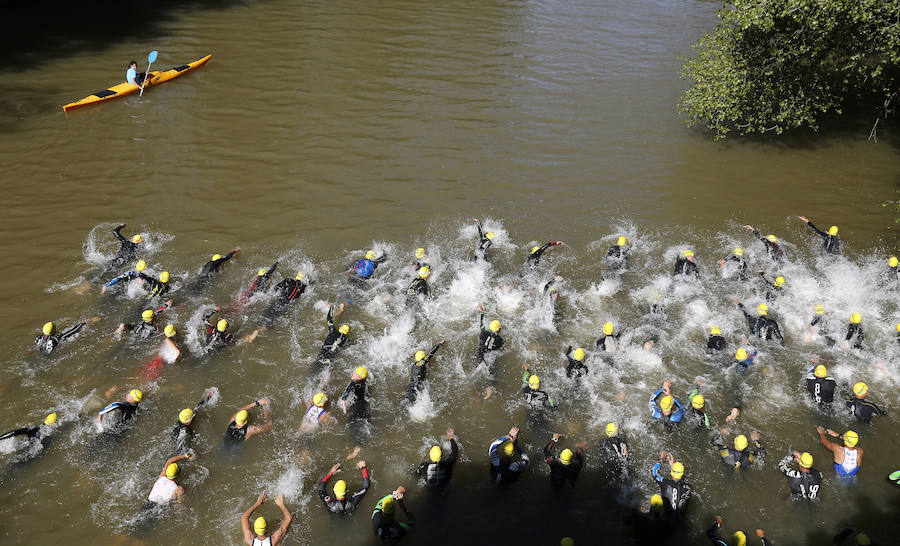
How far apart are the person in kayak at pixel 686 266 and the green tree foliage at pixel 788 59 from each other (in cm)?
768

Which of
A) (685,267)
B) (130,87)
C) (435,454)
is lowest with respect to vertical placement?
(435,454)

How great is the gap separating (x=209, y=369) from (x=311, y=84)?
52.7ft

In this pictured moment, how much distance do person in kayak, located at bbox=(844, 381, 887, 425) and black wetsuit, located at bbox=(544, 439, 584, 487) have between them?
6175 mm

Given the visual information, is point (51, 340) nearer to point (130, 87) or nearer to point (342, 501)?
point (342, 501)

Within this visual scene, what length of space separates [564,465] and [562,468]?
8 cm

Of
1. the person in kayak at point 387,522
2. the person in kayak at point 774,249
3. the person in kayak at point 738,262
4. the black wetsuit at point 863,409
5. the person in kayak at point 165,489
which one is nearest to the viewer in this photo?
the person in kayak at point 387,522

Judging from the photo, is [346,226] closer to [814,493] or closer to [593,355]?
[593,355]

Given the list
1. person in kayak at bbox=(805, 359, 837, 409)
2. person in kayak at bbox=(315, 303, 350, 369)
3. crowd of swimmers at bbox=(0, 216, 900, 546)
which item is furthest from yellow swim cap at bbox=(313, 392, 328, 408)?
person in kayak at bbox=(805, 359, 837, 409)

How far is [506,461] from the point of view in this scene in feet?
33.3

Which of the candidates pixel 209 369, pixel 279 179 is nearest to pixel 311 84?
pixel 279 179

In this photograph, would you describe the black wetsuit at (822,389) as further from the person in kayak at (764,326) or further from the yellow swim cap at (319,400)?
the yellow swim cap at (319,400)

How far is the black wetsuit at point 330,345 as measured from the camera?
12406 millimetres

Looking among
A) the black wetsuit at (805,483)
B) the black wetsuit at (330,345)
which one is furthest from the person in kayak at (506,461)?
the black wetsuit at (805,483)

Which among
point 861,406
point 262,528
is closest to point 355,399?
point 262,528
